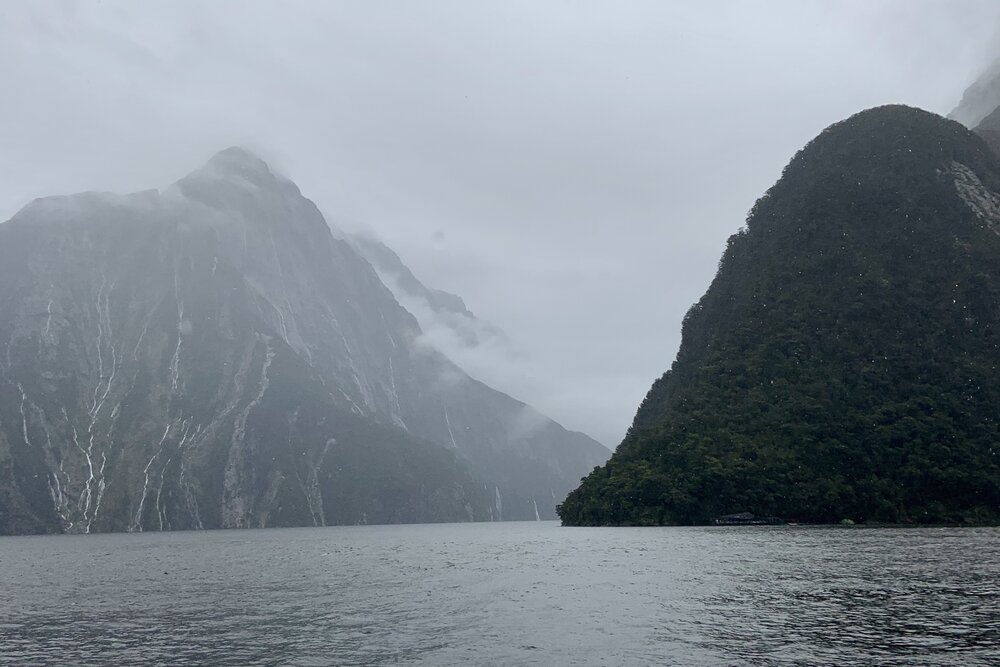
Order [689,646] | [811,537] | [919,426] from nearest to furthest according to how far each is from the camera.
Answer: [689,646] → [811,537] → [919,426]

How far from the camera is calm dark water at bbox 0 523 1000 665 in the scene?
41844 mm

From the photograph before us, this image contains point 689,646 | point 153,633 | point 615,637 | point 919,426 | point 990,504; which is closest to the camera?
point 689,646

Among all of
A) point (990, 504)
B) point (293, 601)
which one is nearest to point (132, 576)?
point (293, 601)

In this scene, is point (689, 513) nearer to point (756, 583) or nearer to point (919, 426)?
point (919, 426)

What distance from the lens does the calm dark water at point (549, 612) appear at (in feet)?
137

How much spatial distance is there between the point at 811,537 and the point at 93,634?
10909cm

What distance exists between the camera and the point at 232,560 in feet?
423

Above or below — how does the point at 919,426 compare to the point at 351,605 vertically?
above

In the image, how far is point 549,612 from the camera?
56156 mm

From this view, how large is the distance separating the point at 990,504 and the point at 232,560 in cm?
15586

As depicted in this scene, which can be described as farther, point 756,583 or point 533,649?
point 756,583

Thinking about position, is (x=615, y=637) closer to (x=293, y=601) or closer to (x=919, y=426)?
(x=293, y=601)

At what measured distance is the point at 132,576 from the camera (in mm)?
100188

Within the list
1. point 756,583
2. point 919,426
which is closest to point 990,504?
point 919,426
